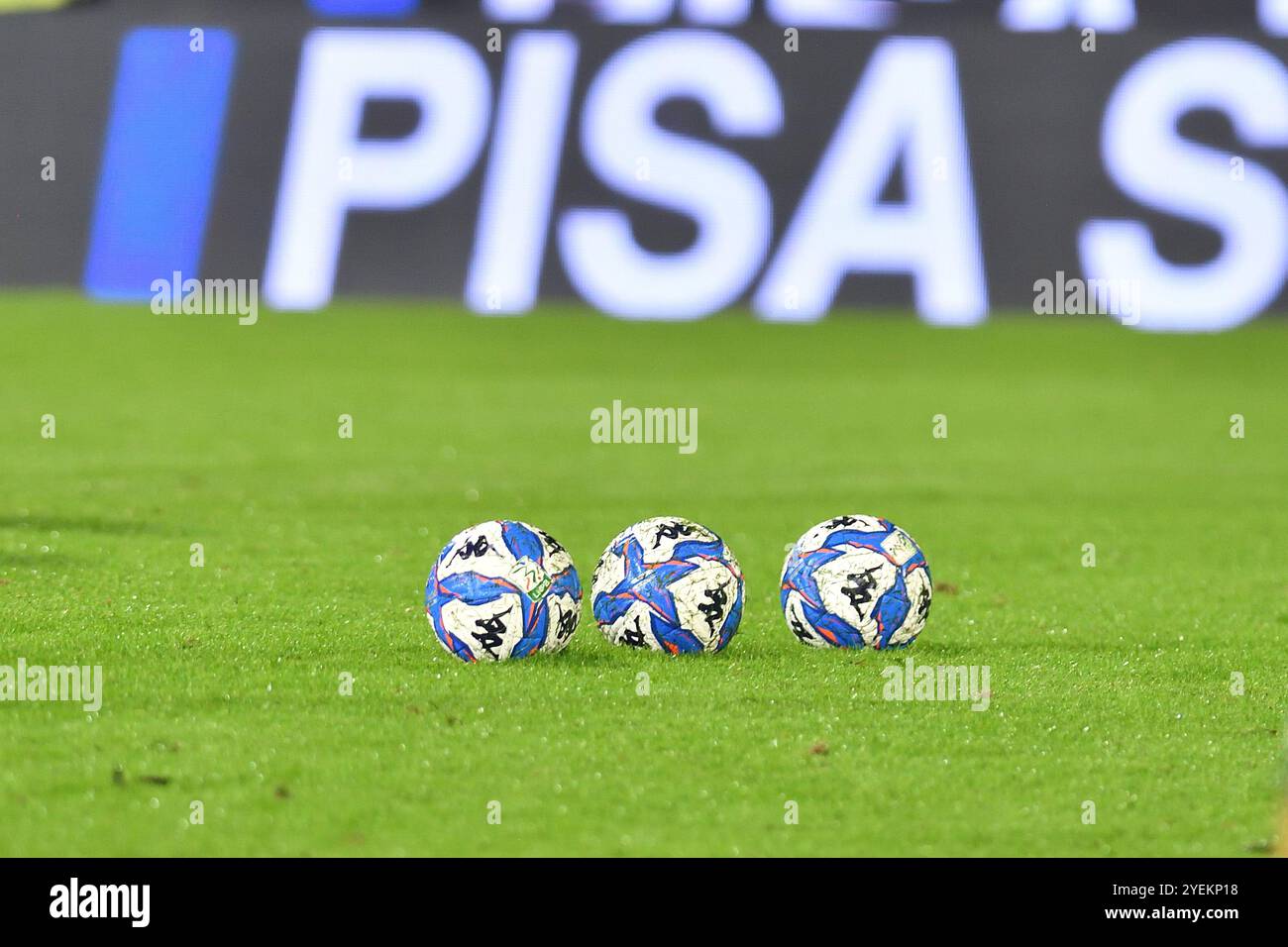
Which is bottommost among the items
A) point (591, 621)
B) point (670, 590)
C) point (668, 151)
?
point (591, 621)

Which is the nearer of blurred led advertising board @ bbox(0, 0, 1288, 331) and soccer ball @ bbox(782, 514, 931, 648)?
soccer ball @ bbox(782, 514, 931, 648)

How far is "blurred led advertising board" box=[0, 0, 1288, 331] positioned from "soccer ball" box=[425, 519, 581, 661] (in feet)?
71.9

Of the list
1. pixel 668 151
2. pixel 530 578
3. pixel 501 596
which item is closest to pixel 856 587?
pixel 530 578

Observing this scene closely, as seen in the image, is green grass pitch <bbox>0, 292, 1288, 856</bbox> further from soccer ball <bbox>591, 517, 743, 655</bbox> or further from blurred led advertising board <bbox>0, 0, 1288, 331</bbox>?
blurred led advertising board <bbox>0, 0, 1288, 331</bbox>

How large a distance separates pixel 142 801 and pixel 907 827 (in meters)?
3.31

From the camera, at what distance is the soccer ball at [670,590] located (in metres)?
10.7

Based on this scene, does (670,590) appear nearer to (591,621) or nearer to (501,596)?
(501,596)

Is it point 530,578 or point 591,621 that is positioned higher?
point 530,578

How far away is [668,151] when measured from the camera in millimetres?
32094

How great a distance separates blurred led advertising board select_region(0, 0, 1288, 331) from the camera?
3225 cm

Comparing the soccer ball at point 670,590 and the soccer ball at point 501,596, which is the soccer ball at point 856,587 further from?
the soccer ball at point 501,596

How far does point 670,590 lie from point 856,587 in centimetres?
115

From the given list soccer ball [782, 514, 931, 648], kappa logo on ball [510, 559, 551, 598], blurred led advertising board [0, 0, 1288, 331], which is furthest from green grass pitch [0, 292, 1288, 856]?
blurred led advertising board [0, 0, 1288, 331]

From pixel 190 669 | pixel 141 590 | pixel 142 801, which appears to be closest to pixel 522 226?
pixel 141 590
